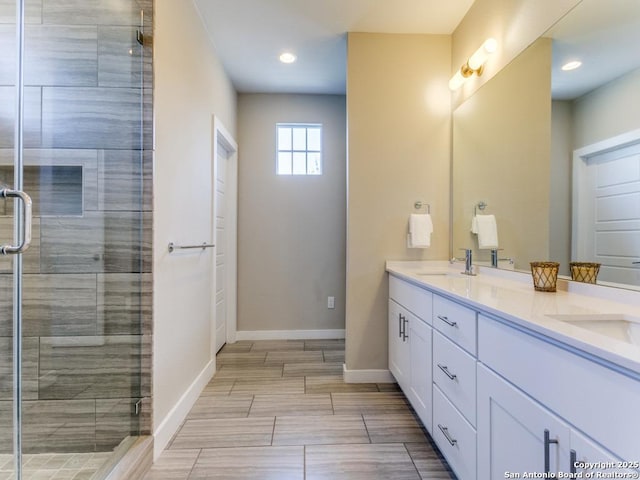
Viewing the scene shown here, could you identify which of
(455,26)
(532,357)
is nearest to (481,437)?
(532,357)

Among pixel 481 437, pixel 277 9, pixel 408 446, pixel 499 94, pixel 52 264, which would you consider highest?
pixel 277 9

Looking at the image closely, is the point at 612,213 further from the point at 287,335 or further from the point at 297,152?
the point at 287,335

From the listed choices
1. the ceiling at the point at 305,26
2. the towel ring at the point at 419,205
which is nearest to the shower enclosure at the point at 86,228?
the ceiling at the point at 305,26

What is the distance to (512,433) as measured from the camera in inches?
39.0

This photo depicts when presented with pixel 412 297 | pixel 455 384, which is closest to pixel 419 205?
pixel 412 297

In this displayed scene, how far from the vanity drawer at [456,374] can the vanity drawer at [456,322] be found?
35mm

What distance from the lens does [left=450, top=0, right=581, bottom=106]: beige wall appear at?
160cm

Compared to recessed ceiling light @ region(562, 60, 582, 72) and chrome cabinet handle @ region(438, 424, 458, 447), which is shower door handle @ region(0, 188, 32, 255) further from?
recessed ceiling light @ region(562, 60, 582, 72)

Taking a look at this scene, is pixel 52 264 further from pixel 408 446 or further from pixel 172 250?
pixel 408 446

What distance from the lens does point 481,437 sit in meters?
1.16

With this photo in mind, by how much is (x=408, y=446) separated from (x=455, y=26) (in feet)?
8.94

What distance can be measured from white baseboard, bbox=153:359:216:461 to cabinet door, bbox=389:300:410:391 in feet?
4.36

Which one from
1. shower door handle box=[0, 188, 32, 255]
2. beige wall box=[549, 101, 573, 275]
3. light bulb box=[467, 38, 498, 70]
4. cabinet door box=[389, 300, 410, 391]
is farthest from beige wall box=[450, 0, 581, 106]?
shower door handle box=[0, 188, 32, 255]

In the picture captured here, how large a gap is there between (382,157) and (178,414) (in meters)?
2.12
